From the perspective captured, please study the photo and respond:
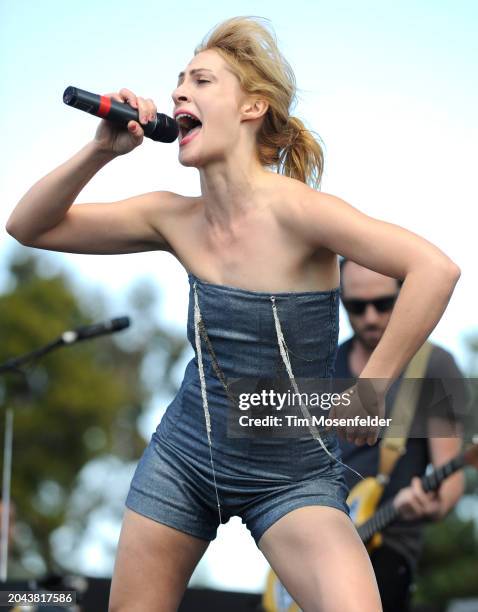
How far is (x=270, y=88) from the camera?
3.12 meters

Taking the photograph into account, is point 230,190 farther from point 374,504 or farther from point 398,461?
point 374,504

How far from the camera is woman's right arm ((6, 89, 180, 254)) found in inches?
123

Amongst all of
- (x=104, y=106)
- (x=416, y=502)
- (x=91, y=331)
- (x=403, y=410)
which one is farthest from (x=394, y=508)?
(x=104, y=106)

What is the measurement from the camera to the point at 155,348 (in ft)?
92.9

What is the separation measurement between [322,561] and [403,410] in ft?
5.08

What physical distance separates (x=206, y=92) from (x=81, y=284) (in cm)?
2420

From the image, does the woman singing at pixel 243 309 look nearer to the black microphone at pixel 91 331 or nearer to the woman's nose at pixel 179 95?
the woman's nose at pixel 179 95

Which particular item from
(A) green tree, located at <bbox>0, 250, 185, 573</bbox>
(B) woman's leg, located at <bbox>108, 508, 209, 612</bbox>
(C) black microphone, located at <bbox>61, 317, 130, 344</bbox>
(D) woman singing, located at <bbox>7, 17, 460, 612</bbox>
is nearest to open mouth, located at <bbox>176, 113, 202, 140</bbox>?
(D) woman singing, located at <bbox>7, 17, 460, 612</bbox>

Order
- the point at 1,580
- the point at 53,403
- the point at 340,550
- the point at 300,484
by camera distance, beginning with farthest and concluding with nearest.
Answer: the point at 53,403 → the point at 1,580 → the point at 300,484 → the point at 340,550

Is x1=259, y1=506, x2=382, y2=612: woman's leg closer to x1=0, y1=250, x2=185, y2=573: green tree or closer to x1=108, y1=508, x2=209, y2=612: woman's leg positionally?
x1=108, y1=508, x2=209, y2=612: woman's leg

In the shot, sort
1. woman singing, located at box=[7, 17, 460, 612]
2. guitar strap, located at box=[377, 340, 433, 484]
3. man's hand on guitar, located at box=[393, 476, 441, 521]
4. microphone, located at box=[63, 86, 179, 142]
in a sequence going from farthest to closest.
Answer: man's hand on guitar, located at box=[393, 476, 441, 521], guitar strap, located at box=[377, 340, 433, 484], microphone, located at box=[63, 86, 179, 142], woman singing, located at box=[7, 17, 460, 612]

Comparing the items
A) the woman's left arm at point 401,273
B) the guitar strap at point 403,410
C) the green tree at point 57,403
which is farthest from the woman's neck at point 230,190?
the green tree at point 57,403

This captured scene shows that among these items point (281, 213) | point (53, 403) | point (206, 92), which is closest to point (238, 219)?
point (281, 213)

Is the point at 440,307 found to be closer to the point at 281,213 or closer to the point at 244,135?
the point at 281,213
